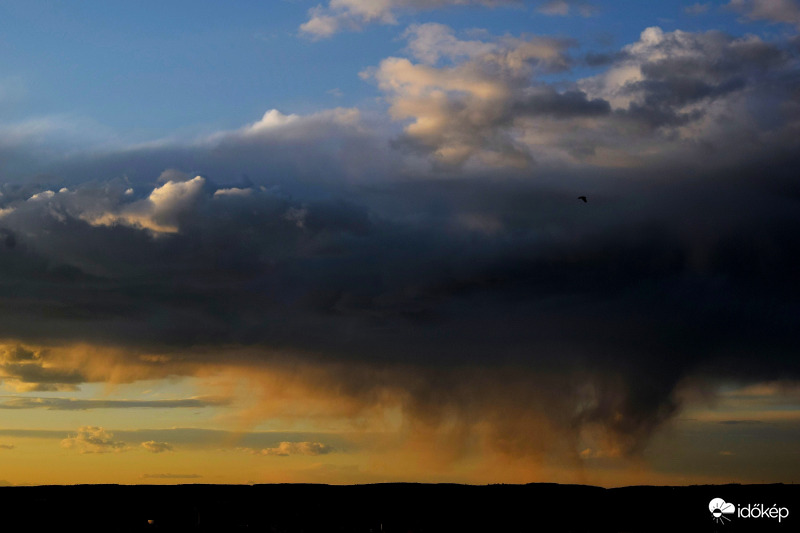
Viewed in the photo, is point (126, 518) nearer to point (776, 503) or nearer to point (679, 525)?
point (679, 525)

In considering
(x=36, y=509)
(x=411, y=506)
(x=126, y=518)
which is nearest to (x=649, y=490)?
(x=411, y=506)

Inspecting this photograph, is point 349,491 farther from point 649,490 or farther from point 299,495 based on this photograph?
point 649,490

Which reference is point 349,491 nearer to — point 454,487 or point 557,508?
point 454,487

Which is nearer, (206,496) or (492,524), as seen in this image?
(206,496)

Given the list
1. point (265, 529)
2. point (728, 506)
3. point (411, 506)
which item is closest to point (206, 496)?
point (265, 529)

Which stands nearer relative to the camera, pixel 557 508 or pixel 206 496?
pixel 206 496

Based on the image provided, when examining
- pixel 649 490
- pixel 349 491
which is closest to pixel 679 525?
pixel 649 490
